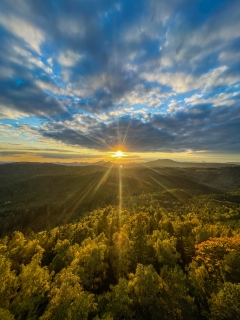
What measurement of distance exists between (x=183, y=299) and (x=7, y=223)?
216 metres

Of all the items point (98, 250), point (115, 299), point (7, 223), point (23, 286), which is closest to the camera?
point (115, 299)

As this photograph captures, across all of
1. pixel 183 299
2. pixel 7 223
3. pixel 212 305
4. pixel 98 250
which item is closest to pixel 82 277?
pixel 98 250

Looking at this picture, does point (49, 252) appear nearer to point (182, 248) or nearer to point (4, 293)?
Result: point (4, 293)

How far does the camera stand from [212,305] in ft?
126

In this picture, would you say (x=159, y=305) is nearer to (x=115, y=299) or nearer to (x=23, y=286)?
(x=115, y=299)

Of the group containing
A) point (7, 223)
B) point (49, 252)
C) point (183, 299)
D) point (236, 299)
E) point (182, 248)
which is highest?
point (236, 299)

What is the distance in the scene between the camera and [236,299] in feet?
113

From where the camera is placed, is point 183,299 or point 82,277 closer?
point 183,299

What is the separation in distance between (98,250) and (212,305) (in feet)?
127

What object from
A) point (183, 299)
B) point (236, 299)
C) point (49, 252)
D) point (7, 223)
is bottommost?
point (7, 223)

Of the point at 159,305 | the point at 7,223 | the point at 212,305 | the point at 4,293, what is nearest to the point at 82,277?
the point at 4,293

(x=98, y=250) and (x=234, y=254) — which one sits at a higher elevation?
(x=234, y=254)

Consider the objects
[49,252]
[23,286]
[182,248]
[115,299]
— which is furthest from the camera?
[49,252]

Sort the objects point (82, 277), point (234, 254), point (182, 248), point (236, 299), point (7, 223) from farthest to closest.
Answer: point (7, 223)
point (182, 248)
point (82, 277)
point (234, 254)
point (236, 299)
